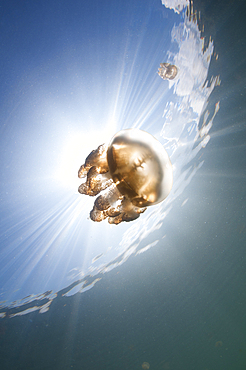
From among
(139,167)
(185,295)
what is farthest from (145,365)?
(139,167)

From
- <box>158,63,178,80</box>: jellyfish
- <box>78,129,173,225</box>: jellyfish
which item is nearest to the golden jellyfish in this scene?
<box>78,129,173,225</box>: jellyfish

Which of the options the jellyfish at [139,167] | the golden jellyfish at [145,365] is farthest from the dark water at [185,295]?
the jellyfish at [139,167]

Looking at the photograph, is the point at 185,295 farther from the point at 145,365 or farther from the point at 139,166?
the point at 139,166

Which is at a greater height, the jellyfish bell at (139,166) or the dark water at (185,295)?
A: the jellyfish bell at (139,166)

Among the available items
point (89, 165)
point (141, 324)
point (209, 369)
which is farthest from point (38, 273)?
point (209, 369)

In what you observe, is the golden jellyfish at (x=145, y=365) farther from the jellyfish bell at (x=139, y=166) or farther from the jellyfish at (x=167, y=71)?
the jellyfish at (x=167, y=71)

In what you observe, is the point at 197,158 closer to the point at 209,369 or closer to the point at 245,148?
the point at 245,148

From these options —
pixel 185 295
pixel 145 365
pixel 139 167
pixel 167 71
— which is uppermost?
pixel 167 71
